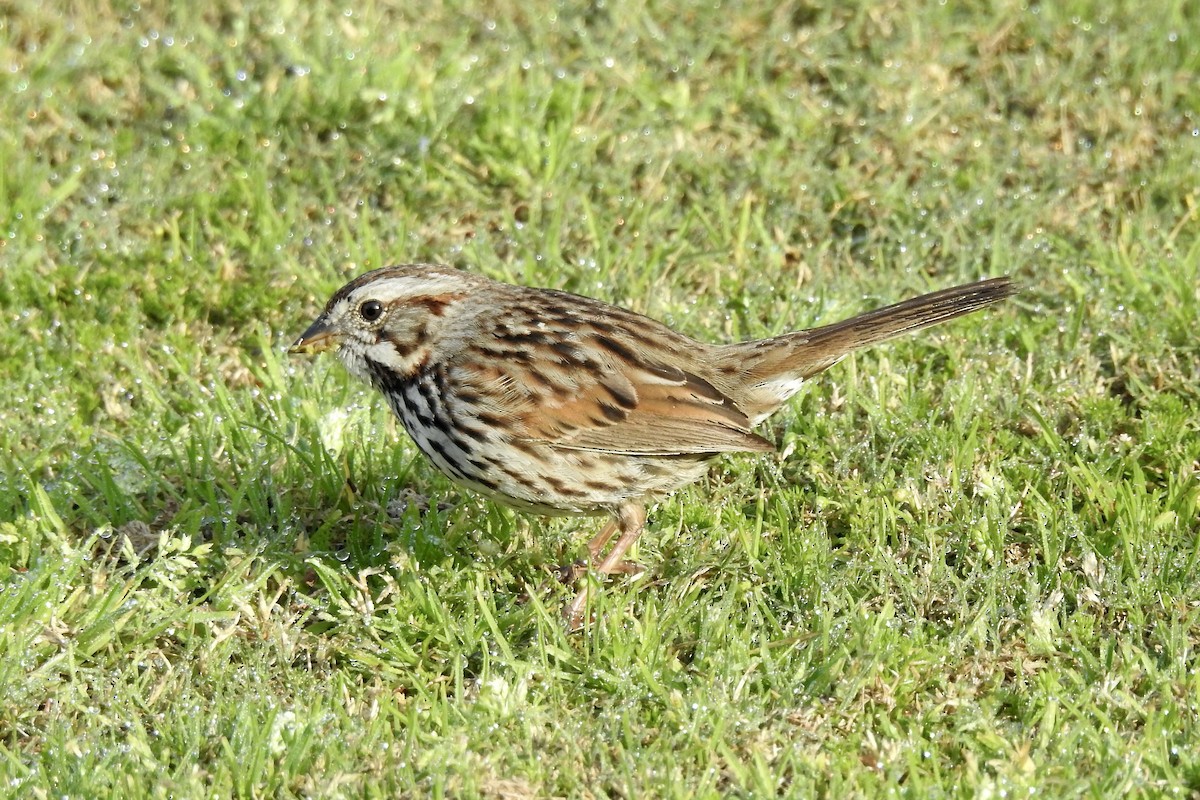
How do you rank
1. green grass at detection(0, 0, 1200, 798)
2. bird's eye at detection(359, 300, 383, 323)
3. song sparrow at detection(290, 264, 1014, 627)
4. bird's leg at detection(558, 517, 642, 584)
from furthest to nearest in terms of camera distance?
bird's leg at detection(558, 517, 642, 584) < bird's eye at detection(359, 300, 383, 323) < song sparrow at detection(290, 264, 1014, 627) < green grass at detection(0, 0, 1200, 798)

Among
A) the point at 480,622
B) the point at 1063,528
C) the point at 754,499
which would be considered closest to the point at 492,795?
the point at 480,622

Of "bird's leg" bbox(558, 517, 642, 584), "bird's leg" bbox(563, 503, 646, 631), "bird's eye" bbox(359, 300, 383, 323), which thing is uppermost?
"bird's eye" bbox(359, 300, 383, 323)

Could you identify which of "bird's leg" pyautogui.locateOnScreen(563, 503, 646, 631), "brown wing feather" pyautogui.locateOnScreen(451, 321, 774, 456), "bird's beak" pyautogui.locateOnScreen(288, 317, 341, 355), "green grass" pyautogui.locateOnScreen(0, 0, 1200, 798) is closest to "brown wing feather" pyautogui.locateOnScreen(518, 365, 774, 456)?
"brown wing feather" pyautogui.locateOnScreen(451, 321, 774, 456)

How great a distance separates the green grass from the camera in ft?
16.1

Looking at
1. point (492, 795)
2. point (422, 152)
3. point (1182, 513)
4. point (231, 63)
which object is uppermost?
point (231, 63)

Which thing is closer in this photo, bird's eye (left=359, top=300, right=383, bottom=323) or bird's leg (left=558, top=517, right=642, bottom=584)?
bird's eye (left=359, top=300, right=383, bottom=323)

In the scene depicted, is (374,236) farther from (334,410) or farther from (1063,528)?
(1063,528)

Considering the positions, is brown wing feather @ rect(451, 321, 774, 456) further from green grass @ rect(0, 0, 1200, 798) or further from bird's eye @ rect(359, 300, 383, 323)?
green grass @ rect(0, 0, 1200, 798)

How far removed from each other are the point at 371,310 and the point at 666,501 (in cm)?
138

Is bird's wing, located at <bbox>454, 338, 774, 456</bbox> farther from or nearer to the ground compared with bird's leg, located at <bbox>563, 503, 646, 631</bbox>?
farther from the ground

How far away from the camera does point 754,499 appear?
20.2 feet

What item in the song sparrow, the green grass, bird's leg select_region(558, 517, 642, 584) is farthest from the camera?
bird's leg select_region(558, 517, 642, 584)

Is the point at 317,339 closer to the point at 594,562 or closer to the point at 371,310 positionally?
the point at 371,310

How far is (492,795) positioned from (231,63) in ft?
16.5
